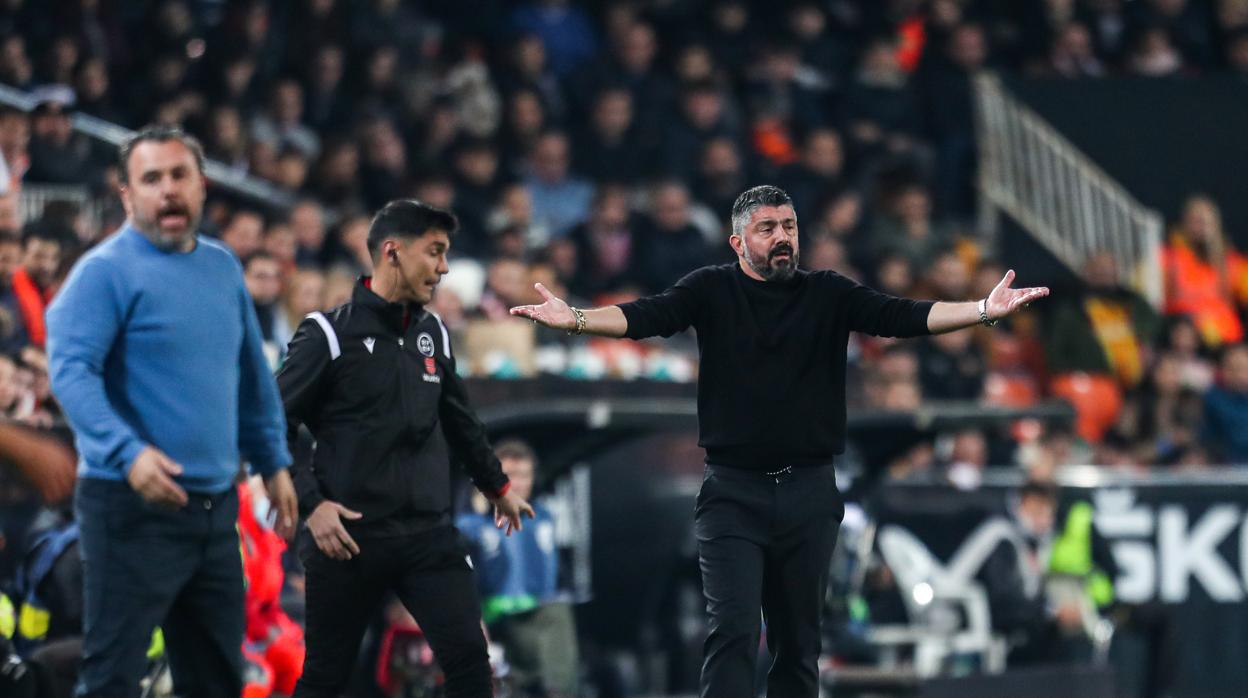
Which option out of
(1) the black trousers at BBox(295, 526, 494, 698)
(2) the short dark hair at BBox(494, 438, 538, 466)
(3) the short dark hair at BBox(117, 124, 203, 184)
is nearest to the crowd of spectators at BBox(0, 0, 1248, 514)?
(2) the short dark hair at BBox(494, 438, 538, 466)

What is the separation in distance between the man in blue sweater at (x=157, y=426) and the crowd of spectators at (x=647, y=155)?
211 inches

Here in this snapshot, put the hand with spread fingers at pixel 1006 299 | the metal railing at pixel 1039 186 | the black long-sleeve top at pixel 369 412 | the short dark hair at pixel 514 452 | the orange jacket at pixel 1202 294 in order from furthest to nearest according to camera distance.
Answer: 1. the metal railing at pixel 1039 186
2. the orange jacket at pixel 1202 294
3. the short dark hair at pixel 514 452
4. the black long-sleeve top at pixel 369 412
5. the hand with spread fingers at pixel 1006 299

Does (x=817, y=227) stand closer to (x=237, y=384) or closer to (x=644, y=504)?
(x=644, y=504)

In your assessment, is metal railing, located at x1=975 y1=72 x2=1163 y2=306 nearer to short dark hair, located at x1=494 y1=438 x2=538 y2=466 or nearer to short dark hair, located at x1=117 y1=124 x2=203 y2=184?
short dark hair, located at x1=494 y1=438 x2=538 y2=466

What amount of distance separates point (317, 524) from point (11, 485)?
2779mm

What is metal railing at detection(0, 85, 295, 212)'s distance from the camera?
45.8ft

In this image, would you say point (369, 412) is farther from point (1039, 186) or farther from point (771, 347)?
point (1039, 186)

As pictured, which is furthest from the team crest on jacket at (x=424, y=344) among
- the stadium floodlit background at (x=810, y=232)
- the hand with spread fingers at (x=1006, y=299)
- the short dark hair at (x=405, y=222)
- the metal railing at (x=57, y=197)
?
the metal railing at (x=57, y=197)

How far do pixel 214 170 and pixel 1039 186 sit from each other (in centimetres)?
865

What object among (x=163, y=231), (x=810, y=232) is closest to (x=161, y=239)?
(x=163, y=231)

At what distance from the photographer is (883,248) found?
1756 cm

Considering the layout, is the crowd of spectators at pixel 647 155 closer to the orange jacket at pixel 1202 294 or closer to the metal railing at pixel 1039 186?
the orange jacket at pixel 1202 294

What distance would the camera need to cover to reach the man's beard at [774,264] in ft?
24.7

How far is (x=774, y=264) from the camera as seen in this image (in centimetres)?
755
